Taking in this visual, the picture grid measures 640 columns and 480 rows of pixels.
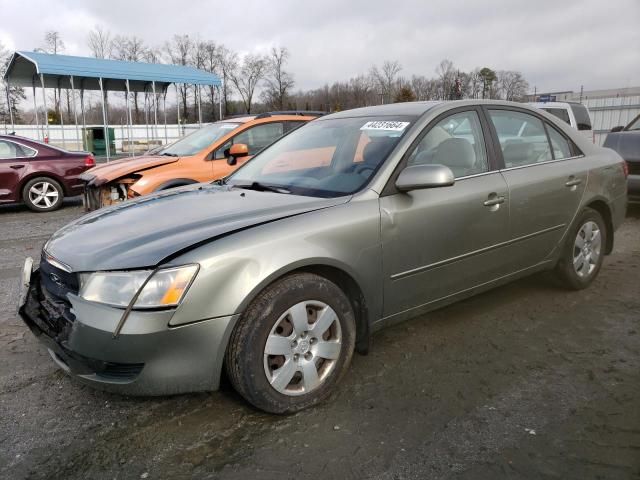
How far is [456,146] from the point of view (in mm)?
3479

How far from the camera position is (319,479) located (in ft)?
7.01

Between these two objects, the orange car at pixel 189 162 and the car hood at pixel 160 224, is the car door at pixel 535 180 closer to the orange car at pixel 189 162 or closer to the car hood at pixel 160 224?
the car hood at pixel 160 224

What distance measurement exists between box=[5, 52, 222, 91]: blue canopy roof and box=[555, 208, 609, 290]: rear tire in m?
17.4

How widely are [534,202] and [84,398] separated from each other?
10.5ft

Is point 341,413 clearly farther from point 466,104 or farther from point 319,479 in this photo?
point 466,104

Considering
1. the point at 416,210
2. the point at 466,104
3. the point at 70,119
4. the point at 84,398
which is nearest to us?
the point at 84,398

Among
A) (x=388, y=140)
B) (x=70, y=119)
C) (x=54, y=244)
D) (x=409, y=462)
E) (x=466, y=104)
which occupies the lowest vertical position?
(x=409, y=462)

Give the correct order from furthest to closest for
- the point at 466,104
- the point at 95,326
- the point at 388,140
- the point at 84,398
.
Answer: the point at 466,104 < the point at 388,140 < the point at 84,398 < the point at 95,326

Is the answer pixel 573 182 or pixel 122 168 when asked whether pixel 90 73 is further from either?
pixel 573 182

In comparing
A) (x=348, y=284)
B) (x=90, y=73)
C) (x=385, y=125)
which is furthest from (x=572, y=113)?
(x=90, y=73)

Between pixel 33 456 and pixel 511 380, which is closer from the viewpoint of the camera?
pixel 33 456

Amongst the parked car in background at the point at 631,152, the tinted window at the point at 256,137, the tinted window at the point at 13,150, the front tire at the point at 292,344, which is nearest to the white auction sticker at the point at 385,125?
the front tire at the point at 292,344

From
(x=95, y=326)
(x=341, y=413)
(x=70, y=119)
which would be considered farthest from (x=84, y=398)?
(x=70, y=119)

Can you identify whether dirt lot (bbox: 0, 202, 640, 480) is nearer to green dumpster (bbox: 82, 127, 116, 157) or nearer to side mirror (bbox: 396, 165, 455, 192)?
side mirror (bbox: 396, 165, 455, 192)
